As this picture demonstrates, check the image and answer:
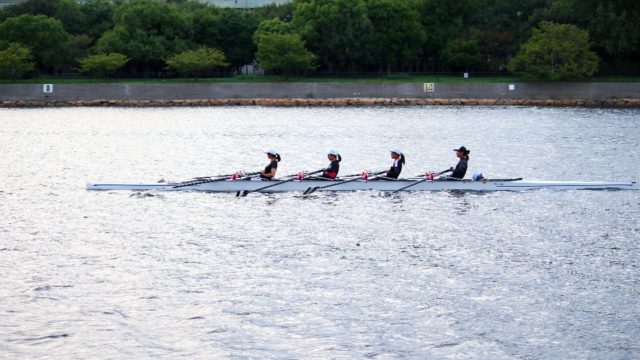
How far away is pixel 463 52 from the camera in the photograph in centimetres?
10688

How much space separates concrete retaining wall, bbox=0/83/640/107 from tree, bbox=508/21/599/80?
5.90ft

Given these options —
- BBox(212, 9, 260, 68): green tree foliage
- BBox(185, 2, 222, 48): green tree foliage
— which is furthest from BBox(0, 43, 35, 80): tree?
BBox(212, 9, 260, 68): green tree foliage

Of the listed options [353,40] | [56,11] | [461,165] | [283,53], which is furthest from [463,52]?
[461,165]

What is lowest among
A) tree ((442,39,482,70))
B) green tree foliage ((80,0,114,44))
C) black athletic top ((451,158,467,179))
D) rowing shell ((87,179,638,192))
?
rowing shell ((87,179,638,192))

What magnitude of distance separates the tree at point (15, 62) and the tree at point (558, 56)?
49274 millimetres

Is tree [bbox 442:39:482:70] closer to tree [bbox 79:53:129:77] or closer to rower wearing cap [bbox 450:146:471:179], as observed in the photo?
tree [bbox 79:53:129:77]

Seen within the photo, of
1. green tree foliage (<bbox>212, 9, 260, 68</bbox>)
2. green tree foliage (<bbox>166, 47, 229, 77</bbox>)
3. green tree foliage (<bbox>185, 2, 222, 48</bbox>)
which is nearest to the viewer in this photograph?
green tree foliage (<bbox>166, 47, 229, 77</bbox>)

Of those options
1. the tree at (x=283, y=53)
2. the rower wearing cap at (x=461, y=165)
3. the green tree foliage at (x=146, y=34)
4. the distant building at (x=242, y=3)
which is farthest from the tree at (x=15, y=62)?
the rower wearing cap at (x=461, y=165)

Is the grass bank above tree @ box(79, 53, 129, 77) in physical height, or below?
below

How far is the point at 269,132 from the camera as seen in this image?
72875 mm

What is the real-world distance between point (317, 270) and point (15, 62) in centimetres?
8503

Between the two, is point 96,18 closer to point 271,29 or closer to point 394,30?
point 271,29

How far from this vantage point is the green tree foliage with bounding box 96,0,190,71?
108750 millimetres

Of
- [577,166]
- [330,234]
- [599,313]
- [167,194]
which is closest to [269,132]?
[577,166]
